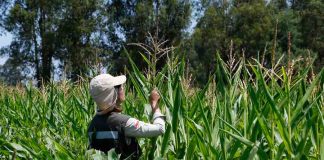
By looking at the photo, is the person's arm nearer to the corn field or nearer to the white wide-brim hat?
the corn field

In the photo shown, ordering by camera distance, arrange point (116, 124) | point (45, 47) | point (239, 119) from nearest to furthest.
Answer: point (239, 119)
point (116, 124)
point (45, 47)

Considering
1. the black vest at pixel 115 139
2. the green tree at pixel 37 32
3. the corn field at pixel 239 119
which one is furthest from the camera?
the green tree at pixel 37 32

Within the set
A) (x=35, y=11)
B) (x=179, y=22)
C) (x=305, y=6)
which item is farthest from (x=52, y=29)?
(x=305, y=6)

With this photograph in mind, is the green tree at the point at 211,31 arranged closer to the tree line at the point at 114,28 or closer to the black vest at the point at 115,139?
the tree line at the point at 114,28

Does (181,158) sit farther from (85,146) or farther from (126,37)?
(126,37)

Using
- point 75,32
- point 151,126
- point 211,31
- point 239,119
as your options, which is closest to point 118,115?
point 151,126

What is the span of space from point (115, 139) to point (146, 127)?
0.85 ft

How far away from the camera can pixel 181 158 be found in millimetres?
2879

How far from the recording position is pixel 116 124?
310 cm

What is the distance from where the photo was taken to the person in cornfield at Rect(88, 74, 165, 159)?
3.00 metres

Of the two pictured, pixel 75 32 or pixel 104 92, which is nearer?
pixel 104 92

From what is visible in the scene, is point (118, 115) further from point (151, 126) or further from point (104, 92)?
point (151, 126)

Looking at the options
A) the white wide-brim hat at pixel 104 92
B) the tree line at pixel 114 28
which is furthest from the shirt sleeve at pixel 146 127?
the tree line at pixel 114 28

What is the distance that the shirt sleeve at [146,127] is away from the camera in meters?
2.93
